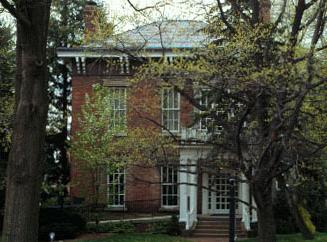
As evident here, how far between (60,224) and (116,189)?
4737mm

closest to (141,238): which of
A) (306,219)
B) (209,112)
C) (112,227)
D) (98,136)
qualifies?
(112,227)

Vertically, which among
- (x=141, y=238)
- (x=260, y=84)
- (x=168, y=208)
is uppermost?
(x=260, y=84)

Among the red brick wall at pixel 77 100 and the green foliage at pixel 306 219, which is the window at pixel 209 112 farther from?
the red brick wall at pixel 77 100

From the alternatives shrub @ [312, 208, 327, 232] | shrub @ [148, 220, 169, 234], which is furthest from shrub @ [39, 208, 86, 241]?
shrub @ [312, 208, 327, 232]

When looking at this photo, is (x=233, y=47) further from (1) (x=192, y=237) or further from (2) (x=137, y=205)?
(2) (x=137, y=205)

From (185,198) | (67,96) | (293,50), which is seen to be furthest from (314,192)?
(67,96)

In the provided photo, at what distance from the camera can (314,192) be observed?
28.0 metres

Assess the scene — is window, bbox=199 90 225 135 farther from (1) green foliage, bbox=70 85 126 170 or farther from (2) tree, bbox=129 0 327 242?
(1) green foliage, bbox=70 85 126 170

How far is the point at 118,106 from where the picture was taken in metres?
29.2

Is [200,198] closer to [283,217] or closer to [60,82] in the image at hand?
[283,217]

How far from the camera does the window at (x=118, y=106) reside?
26716 millimetres

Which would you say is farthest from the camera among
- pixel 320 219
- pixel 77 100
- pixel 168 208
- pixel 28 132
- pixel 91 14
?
pixel 77 100

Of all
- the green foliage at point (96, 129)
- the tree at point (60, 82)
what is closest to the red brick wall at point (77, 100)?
the green foliage at point (96, 129)

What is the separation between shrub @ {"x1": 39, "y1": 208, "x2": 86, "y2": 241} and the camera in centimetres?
2498
